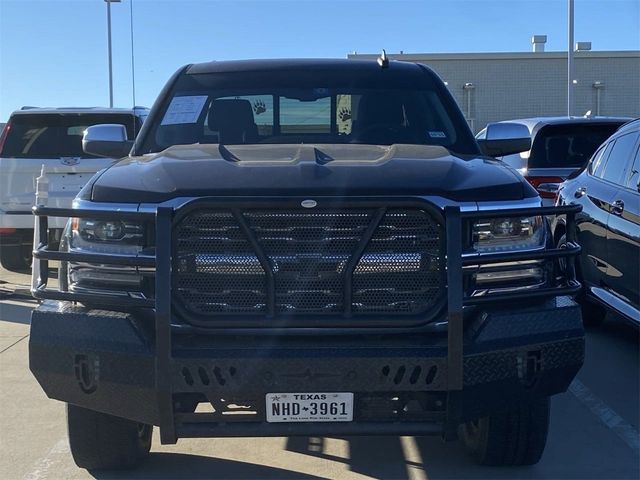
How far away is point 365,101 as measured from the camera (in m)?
5.15

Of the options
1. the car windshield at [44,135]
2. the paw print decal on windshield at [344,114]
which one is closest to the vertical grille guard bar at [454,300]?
the paw print decal on windshield at [344,114]

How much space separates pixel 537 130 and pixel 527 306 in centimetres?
651

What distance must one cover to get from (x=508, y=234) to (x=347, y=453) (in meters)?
1.62

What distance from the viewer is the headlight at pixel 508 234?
3572mm

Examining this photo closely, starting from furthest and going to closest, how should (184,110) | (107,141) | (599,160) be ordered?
(599,160)
(107,141)
(184,110)

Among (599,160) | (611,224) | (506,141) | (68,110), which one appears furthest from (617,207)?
(68,110)

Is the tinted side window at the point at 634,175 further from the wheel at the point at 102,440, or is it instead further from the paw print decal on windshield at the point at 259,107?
the wheel at the point at 102,440

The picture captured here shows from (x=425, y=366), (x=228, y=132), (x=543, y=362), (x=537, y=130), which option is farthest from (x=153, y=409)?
(x=537, y=130)

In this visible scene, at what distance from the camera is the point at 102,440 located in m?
4.04

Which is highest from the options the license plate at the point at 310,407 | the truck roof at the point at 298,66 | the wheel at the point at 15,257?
the truck roof at the point at 298,66

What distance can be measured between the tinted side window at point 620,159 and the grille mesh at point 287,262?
3597 mm

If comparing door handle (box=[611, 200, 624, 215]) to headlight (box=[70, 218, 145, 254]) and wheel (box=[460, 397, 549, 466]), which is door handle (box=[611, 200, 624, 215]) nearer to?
wheel (box=[460, 397, 549, 466])

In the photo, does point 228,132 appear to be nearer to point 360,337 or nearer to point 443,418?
point 360,337

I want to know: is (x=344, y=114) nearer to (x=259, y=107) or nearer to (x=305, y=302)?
(x=259, y=107)
